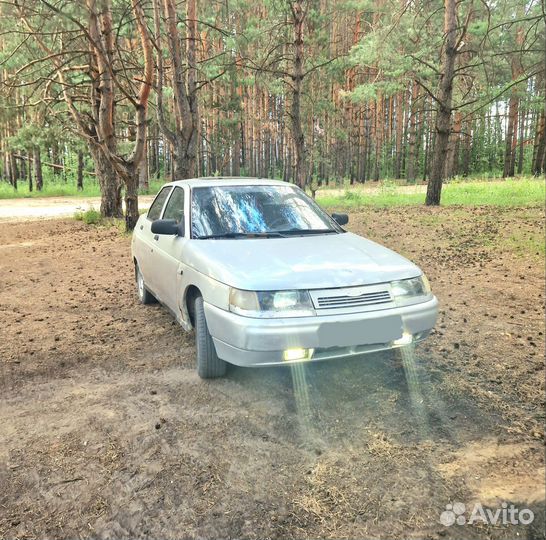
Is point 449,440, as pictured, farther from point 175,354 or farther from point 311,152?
point 311,152

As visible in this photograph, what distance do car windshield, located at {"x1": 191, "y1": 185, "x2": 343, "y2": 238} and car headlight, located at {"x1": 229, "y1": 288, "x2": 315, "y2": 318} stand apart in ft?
3.66

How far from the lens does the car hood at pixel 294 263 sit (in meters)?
3.34

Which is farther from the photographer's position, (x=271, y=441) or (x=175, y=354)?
(x=175, y=354)

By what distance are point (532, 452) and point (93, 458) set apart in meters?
2.67

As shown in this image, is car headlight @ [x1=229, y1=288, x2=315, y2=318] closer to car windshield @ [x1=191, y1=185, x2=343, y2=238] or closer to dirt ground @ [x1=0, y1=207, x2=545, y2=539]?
dirt ground @ [x1=0, y1=207, x2=545, y2=539]

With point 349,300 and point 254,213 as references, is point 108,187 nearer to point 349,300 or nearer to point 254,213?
point 254,213

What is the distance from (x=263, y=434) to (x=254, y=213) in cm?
219

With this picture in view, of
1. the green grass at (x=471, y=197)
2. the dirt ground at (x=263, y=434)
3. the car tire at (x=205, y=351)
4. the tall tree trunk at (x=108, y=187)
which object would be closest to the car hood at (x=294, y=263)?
the car tire at (x=205, y=351)

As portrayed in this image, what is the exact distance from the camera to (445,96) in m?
14.4

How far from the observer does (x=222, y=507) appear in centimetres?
243

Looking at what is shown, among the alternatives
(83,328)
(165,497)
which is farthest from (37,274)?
(165,497)

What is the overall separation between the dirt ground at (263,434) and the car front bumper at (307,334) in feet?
1.44

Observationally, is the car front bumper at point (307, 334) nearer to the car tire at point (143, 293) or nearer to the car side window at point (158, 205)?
the car side window at point (158, 205)

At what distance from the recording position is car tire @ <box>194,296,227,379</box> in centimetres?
372
